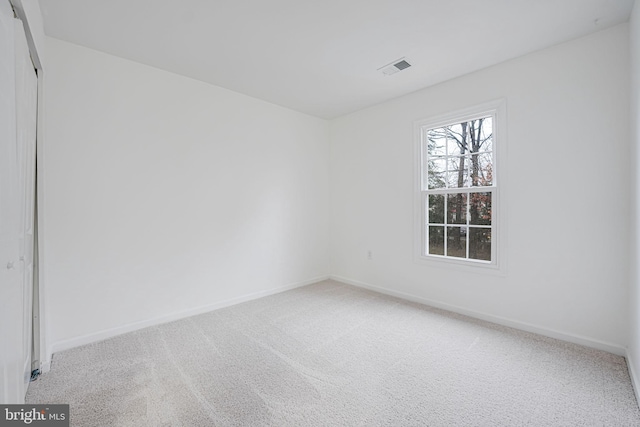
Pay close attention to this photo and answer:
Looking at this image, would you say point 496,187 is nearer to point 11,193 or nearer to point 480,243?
point 480,243

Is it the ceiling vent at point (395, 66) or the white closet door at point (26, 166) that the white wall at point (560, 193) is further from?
the white closet door at point (26, 166)

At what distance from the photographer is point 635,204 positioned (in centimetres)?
200

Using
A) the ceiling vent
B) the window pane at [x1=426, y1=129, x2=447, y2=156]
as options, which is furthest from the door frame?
the window pane at [x1=426, y1=129, x2=447, y2=156]

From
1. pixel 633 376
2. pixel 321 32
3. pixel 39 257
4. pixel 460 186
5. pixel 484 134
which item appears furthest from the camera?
pixel 460 186

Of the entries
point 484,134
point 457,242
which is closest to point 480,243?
point 457,242

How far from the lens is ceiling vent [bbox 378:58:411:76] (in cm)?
277

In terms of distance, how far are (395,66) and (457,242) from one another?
201 cm

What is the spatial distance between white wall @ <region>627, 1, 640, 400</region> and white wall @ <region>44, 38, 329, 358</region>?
11.0ft

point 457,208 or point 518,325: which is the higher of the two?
point 457,208

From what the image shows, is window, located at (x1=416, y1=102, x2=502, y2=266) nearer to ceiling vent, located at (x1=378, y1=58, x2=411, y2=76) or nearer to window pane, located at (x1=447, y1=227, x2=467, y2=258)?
window pane, located at (x1=447, y1=227, x2=467, y2=258)

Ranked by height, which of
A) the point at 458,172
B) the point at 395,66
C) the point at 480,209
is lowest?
the point at 480,209

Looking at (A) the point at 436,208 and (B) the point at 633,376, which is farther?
(A) the point at 436,208

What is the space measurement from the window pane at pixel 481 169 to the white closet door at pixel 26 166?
11.9ft

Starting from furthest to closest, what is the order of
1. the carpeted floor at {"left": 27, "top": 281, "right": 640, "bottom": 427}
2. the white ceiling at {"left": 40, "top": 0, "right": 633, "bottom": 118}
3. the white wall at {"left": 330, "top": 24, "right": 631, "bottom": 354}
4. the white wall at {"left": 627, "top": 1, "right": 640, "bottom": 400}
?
1. the white wall at {"left": 330, "top": 24, "right": 631, "bottom": 354}
2. the white ceiling at {"left": 40, "top": 0, "right": 633, "bottom": 118}
3. the white wall at {"left": 627, "top": 1, "right": 640, "bottom": 400}
4. the carpeted floor at {"left": 27, "top": 281, "right": 640, "bottom": 427}
